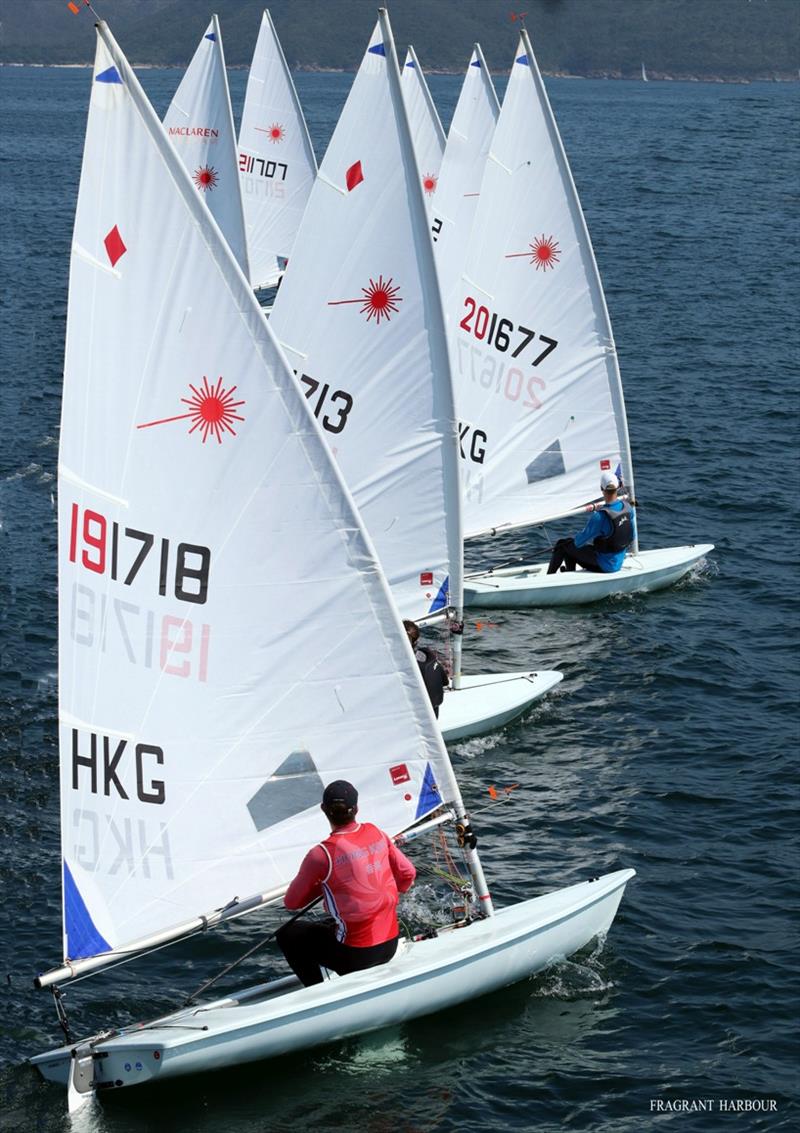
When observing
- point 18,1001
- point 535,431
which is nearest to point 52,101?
point 535,431

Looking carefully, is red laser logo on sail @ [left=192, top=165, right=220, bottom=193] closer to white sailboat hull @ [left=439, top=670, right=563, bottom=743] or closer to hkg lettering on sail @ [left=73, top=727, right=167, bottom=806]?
white sailboat hull @ [left=439, top=670, right=563, bottom=743]

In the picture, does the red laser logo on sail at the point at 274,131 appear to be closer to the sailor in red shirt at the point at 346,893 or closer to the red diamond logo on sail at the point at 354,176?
the red diamond logo on sail at the point at 354,176

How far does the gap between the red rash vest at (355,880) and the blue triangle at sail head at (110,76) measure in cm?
587

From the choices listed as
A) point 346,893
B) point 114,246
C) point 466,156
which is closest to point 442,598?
point 346,893

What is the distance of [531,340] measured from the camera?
25.0 metres

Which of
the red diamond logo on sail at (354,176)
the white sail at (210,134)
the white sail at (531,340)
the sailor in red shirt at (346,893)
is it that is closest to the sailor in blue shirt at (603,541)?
the white sail at (531,340)

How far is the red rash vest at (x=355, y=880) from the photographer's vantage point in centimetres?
1247

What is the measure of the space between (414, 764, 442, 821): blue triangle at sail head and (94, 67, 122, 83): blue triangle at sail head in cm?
591

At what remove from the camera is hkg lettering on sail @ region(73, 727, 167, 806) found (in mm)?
12500

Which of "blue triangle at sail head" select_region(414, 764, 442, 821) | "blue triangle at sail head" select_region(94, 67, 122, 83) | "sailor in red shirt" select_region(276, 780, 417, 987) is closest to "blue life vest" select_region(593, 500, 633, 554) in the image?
"blue triangle at sail head" select_region(414, 764, 442, 821)

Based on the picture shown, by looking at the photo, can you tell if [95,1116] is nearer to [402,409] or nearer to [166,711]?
[166,711]

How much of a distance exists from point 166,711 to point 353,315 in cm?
862

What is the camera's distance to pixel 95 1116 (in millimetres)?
12844

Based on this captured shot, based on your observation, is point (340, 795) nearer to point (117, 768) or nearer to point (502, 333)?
point (117, 768)
